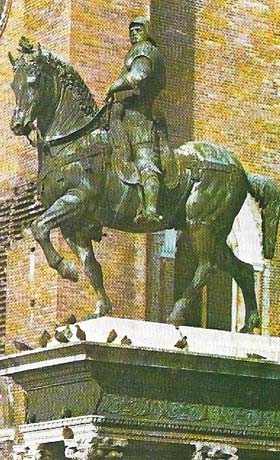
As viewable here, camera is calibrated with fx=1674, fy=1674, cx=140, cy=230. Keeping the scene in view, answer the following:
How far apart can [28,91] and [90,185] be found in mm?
1000

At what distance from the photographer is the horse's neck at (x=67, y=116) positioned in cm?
1440

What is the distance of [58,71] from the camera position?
14.5 metres

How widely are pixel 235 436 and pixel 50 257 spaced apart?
85.0 inches

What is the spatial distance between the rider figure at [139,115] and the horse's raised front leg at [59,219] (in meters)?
0.57

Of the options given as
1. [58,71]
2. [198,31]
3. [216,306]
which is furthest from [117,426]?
[198,31]

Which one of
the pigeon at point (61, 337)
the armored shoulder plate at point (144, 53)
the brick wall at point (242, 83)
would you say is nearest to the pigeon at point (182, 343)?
the pigeon at point (61, 337)

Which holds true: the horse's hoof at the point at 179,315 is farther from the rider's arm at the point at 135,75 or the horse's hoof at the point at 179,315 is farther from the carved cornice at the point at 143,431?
the rider's arm at the point at 135,75

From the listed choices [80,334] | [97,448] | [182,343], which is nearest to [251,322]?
[182,343]

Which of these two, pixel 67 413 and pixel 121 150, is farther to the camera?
pixel 121 150

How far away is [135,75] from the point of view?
14195mm

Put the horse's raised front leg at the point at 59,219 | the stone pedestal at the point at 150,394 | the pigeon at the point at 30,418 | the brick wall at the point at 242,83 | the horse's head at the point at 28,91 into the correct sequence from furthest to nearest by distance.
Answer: the brick wall at the point at 242,83
the horse's head at the point at 28,91
the pigeon at the point at 30,418
the horse's raised front leg at the point at 59,219
the stone pedestal at the point at 150,394

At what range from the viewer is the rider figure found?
14.2 metres

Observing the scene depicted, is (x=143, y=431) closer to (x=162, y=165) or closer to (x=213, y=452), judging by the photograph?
(x=213, y=452)

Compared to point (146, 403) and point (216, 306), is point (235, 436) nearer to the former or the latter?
point (146, 403)
